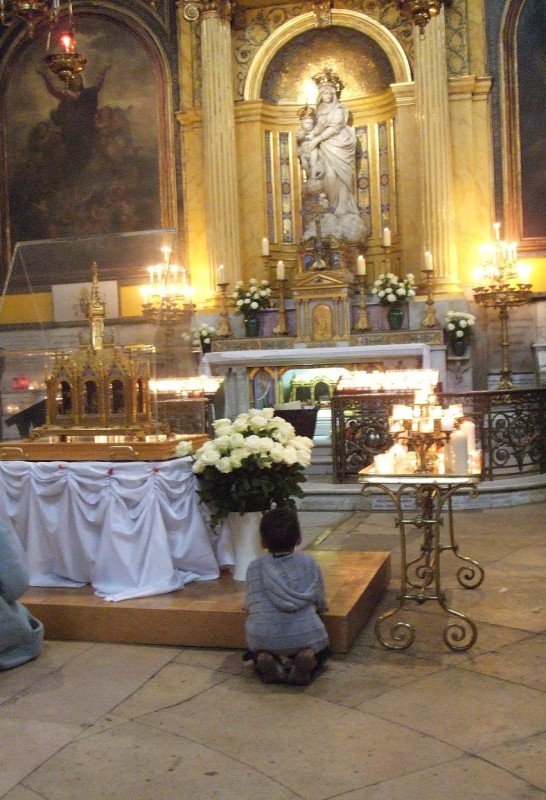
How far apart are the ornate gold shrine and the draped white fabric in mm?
159

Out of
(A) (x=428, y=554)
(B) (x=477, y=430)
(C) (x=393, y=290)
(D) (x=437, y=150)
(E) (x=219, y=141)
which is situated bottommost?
(A) (x=428, y=554)

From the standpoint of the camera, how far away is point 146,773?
3547 millimetres

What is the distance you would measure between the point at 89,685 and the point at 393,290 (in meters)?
10.3

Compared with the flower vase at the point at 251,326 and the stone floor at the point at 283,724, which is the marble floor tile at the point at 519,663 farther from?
the flower vase at the point at 251,326

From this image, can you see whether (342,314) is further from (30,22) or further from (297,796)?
(297,796)

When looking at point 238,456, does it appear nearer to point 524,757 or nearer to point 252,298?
point 524,757

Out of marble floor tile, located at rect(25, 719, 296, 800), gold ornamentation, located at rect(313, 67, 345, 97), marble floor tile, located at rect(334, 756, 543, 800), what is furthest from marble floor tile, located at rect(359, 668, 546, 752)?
gold ornamentation, located at rect(313, 67, 345, 97)

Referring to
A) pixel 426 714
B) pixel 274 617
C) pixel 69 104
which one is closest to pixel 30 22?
pixel 69 104

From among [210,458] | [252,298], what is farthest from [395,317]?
[210,458]

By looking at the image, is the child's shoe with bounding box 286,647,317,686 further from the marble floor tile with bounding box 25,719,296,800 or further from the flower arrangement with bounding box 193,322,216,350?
the flower arrangement with bounding box 193,322,216,350

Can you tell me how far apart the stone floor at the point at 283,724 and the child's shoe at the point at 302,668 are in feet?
0.16

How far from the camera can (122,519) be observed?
18.7ft

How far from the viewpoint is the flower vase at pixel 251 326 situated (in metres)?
14.5

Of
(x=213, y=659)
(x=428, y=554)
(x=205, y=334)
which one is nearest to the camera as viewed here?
(x=213, y=659)
